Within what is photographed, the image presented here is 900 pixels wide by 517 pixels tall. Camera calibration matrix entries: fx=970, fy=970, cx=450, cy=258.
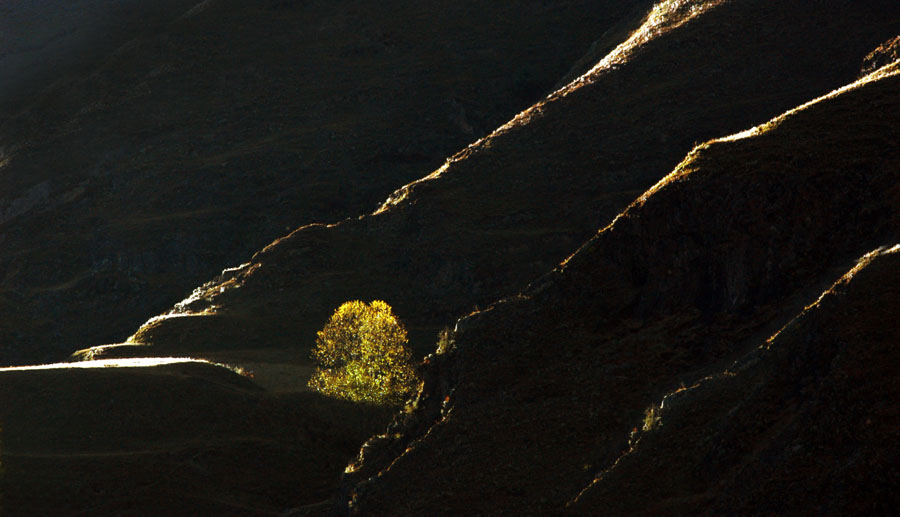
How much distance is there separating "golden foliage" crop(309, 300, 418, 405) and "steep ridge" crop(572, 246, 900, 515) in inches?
1370

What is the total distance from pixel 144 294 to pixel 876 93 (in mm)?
95018

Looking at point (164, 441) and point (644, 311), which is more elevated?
point (644, 311)

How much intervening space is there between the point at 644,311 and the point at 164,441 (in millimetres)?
34378

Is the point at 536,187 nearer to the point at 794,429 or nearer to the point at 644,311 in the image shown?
the point at 644,311

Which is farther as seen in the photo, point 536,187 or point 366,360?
point 536,187

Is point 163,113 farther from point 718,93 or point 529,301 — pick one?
point 529,301

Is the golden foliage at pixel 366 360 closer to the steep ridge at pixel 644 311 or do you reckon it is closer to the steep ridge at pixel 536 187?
the steep ridge at pixel 536 187

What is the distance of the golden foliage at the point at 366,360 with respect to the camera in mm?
66688

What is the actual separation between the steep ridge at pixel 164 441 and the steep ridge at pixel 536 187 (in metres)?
18.6

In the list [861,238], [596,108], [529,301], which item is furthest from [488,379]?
[596,108]

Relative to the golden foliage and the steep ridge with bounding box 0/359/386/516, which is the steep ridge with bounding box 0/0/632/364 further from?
the golden foliage

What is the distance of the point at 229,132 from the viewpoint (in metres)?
153

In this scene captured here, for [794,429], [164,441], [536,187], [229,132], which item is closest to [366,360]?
[164,441]

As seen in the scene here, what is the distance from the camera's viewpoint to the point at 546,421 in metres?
39.2
